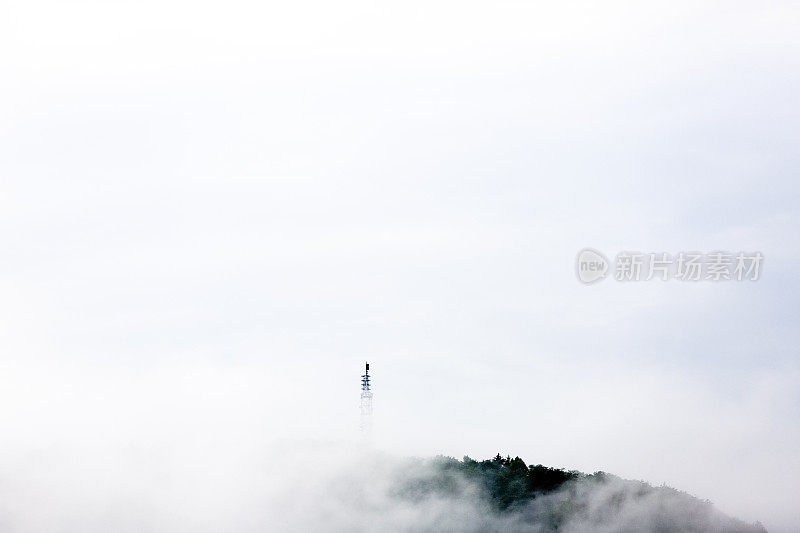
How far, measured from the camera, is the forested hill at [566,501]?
167 meters

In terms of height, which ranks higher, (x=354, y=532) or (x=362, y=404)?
(x=362, y=404)

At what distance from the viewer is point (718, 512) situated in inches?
6516

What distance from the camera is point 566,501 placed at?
176 m

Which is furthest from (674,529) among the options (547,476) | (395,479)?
(395,479)

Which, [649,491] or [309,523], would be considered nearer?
[649,491]

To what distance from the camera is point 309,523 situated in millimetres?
193125

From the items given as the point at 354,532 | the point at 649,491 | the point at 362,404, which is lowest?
the point at 354,532

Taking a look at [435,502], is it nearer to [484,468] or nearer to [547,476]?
[484,468]

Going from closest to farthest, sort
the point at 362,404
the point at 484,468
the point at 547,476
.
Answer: the point at 362,404, the point at 547,476, the point at 484,468

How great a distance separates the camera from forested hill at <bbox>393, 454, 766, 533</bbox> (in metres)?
167

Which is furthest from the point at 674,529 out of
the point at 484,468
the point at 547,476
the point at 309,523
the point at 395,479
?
the point at 309,523

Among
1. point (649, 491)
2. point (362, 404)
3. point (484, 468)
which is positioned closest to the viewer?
point (362, 404)

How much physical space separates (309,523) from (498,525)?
39.3 meters

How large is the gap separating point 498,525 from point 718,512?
39.3 meters
